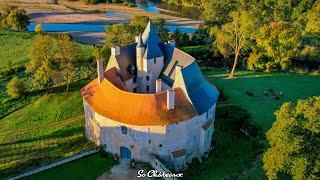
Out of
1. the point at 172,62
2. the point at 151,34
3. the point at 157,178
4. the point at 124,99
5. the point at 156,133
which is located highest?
the point at 151,34

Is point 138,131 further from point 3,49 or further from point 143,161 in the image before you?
point 3,49

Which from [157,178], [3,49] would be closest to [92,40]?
[3,49]

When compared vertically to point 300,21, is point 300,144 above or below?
below

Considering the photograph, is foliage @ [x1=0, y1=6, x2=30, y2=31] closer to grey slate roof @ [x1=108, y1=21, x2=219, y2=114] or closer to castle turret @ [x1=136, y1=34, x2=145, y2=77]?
grey slate roof @ [x1=108, y1=21, x2=219, y2=114]

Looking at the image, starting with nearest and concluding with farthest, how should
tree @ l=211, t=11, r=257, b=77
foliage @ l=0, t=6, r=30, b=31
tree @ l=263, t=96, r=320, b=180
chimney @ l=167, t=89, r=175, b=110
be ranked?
tree @ l=263, t=96, r=320, b=180
chimney @ l=167, t=89, r=175, b=110
tree @ l=211, t=11, r=257, b=77
foliage @ l=0, t=6, r=30, b=31

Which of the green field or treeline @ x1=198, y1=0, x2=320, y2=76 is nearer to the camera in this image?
the green field

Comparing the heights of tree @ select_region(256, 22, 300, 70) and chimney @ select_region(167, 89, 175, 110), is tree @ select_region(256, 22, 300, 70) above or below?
above

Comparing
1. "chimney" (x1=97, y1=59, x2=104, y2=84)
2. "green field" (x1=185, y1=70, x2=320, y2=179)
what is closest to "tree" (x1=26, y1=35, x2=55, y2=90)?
"chimney" (x1=97, y1=59, x2=104, y2=84)
